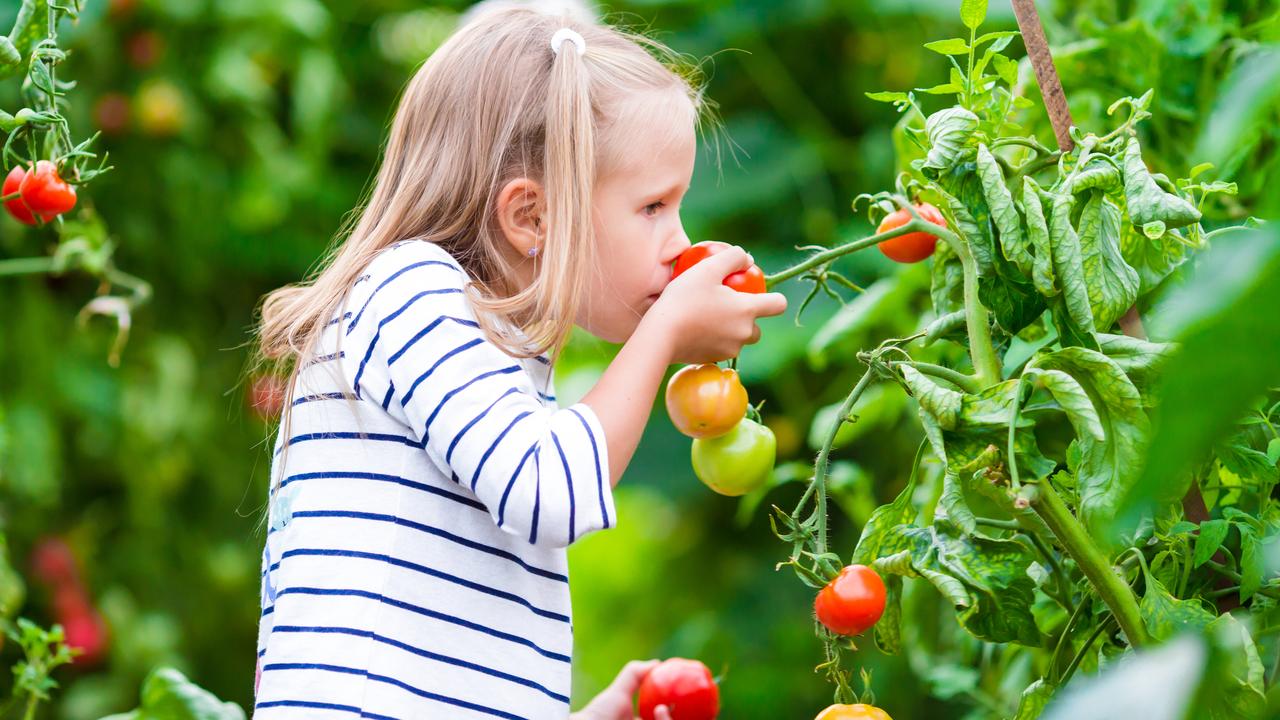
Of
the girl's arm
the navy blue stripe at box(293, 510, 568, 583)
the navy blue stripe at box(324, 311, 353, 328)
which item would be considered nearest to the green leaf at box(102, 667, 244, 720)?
the navy blue stripe at box(293, 510, 568, 583)

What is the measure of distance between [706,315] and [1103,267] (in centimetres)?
27

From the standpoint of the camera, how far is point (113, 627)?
2166 mm

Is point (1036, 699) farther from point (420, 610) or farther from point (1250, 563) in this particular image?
point (420, 610)

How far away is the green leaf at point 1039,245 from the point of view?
0.70 m

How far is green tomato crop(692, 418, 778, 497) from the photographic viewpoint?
0.90 metres

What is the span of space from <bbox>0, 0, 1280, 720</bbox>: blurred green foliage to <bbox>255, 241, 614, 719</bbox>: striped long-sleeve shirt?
3.57 ft

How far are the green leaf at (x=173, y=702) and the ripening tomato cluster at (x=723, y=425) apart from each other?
440mm

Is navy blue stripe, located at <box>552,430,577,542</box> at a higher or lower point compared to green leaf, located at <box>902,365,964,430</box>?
higher

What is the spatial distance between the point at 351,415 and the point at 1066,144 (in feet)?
1.77

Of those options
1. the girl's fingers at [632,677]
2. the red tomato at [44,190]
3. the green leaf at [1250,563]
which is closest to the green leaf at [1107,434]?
the green leaf at [1250,563]

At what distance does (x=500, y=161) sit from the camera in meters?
1.01

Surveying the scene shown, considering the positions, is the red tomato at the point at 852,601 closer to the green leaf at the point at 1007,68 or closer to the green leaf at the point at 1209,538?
Result: the green leaf at the point at 1209,538

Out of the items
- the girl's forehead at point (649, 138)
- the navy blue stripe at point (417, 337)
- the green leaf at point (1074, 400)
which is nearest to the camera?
the green leaf at point (1074, 400)

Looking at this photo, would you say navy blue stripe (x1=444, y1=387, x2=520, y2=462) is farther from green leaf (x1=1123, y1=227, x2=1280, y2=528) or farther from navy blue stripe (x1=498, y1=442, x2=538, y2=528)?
green leaf (x1=1123, y1=227, x2=1280, y2=528)
